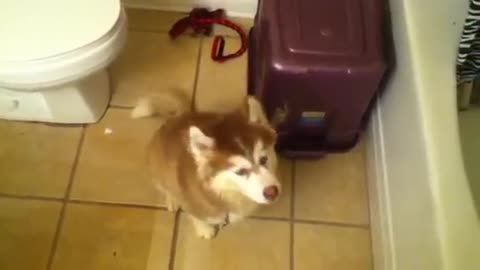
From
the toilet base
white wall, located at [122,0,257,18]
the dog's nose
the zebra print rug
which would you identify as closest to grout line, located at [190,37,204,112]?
white wall, located at [122,0,257,18]

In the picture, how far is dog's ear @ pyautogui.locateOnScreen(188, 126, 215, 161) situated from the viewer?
114cm

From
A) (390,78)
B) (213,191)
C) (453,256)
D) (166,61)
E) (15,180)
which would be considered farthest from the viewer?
(166,61)

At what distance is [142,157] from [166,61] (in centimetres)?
31

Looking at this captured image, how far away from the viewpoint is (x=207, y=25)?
5.94 ft

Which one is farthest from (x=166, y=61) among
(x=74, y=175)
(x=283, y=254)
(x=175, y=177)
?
(x=283, y=254)

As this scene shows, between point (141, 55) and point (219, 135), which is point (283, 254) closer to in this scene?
point (219, 135)

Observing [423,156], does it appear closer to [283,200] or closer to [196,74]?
[283,200]

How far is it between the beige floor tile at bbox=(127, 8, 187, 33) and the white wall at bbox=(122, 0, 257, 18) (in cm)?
2

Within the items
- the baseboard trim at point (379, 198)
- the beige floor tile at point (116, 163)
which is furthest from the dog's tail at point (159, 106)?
the baseboard trim at point (379, 198)

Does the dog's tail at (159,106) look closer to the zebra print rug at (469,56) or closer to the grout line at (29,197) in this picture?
the grout line at (29,197)

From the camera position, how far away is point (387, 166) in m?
1.44

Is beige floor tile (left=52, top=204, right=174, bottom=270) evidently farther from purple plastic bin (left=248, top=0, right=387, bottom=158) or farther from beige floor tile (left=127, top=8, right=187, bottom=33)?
beige floor tile (left=127, top=8, right=187, bottom=33)

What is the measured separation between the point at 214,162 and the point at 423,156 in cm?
38

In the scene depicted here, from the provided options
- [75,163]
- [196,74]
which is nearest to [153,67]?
[196,74]
